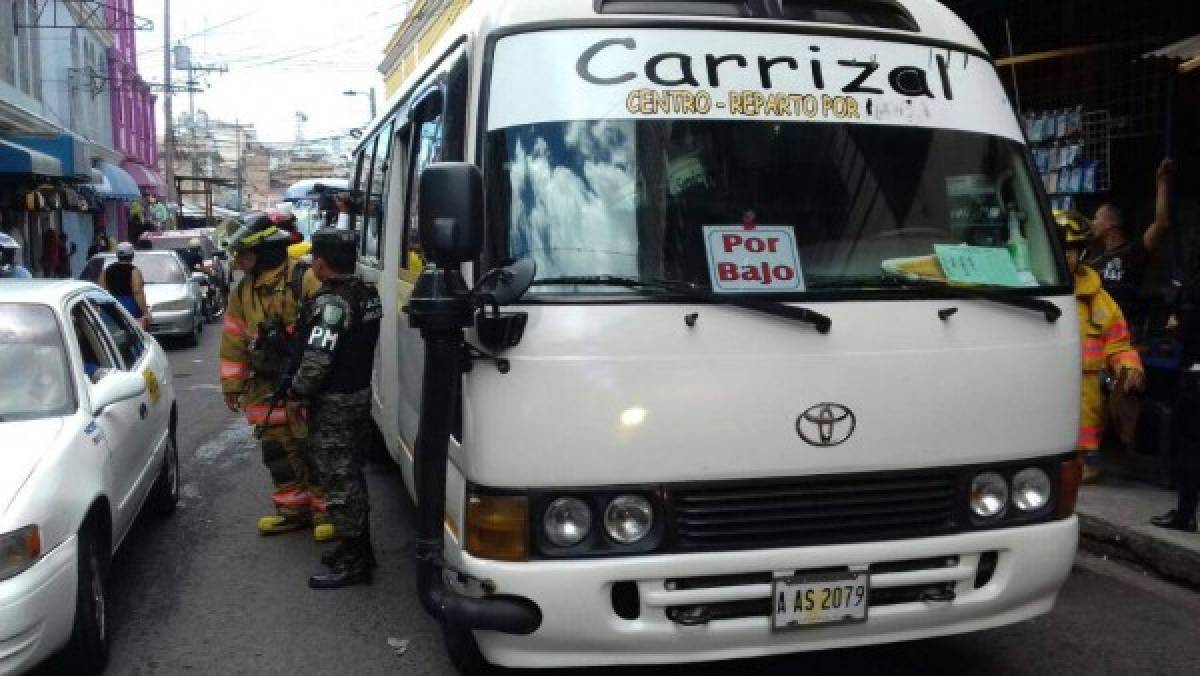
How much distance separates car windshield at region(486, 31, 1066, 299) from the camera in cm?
343

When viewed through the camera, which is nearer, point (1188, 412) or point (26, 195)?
point (1188, 412)

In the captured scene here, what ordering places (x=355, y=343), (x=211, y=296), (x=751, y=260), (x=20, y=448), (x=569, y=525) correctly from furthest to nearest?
(x=211, y=296) < (x=355, y=343) < (x=20, y=448) < (x=751, y=260) < (x=569, y=525)

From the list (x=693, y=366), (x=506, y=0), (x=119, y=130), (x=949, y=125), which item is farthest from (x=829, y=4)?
(x=119, y=130)

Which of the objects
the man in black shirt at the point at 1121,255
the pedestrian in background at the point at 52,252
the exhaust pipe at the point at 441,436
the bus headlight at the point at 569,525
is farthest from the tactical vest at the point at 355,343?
the pedestrian in background at the point at 52,252

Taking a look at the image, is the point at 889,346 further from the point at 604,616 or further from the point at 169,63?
the point at 169,63

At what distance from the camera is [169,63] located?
130 ft

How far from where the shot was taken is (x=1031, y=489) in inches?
143

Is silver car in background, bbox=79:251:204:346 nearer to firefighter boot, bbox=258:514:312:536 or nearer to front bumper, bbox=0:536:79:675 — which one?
firefighter boot, bbox=258:514:312:536

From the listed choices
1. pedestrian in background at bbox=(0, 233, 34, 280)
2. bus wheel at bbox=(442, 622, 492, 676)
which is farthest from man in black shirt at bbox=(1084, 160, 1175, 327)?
pedestrian in background at bbox=(0, 233, 34, 280)

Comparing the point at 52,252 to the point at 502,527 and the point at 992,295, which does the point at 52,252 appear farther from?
the point at 992,295

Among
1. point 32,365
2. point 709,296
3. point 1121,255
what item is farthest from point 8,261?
point 1121,255

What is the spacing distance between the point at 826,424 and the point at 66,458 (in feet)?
9.25

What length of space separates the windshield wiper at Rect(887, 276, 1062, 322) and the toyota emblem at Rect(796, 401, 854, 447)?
53cm

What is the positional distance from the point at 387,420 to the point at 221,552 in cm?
114
